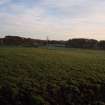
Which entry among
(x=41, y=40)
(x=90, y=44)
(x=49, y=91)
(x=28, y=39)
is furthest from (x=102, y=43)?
(x=49, y=91)

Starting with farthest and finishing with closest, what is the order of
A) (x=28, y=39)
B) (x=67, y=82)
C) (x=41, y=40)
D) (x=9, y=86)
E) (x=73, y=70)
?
1. (x=41, y=40)
2. (x=28, y=39)
3. (x=73, y=70)
4. (x=67, y=82)
5. (x=9, y=86)

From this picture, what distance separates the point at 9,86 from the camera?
39.1 feet

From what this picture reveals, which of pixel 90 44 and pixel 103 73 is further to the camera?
pixel 90 44

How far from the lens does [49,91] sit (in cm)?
1235

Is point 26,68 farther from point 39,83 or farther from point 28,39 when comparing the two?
point 28,39

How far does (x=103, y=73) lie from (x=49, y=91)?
660 cm

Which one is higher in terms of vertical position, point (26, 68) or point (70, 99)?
point (26, 68)

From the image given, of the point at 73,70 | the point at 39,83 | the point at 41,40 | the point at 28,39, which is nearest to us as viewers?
the point at 39,83

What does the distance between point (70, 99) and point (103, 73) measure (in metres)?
6.37

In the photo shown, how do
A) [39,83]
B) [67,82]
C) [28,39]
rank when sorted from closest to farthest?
[39,83] < [67,82] < [28,39]

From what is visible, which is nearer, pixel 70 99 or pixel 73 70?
pixel 70 99

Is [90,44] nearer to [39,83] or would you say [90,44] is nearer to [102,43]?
[102,43]

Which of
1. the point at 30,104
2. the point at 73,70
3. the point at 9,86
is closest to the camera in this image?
the point at 30,104

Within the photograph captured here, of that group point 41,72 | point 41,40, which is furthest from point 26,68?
point 41,40
